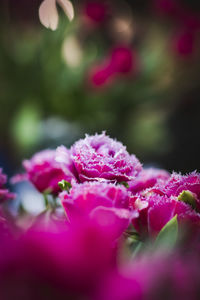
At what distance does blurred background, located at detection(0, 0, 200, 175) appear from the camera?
4.14 feet

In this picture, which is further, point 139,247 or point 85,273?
point 139,247

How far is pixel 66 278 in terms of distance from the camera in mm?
153

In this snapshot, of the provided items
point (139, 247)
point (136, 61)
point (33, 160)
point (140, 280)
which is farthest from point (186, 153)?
point (140, 280)

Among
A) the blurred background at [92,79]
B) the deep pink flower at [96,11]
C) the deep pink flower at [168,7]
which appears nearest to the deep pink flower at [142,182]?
the blurred background at [92,79]

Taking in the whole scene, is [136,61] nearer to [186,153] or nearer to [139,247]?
[186,153]

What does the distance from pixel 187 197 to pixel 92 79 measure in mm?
1016

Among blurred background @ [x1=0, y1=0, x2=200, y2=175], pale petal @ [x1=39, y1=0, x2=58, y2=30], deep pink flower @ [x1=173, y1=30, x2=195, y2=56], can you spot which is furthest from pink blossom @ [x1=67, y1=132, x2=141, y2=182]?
deep pink flower @ [x1=173, y1=30, x2=195, y2=56]

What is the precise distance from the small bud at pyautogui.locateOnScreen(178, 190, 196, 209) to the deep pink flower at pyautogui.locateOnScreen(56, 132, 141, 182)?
0.04m

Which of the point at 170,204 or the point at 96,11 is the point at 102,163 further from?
the point at 96,11

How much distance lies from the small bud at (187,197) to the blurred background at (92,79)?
86 centimetres

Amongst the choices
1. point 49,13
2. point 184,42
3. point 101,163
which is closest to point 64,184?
point 101,163

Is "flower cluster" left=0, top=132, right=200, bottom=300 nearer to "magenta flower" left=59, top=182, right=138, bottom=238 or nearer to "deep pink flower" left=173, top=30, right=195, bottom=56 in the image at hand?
"magenta flower" left=59, top=182, right=138, bottom=238

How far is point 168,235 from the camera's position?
28 cm

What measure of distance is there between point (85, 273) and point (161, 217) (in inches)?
5.9
